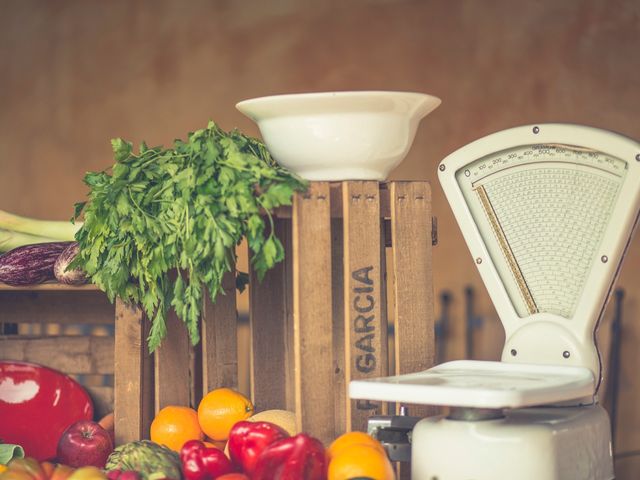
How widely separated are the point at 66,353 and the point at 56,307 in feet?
0.38

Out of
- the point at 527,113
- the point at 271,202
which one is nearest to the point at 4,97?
the point at 527,113

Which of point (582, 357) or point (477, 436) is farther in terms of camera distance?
point (582, 357)

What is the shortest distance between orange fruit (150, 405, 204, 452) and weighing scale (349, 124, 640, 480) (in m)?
0.41

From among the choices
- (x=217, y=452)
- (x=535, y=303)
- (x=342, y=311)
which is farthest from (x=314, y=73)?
(x=217, y=452)

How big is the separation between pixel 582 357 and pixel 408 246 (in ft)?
1.14

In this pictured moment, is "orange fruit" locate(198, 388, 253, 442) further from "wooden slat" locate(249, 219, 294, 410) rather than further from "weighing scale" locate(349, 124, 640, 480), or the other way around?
"weighing scale" locate(349, 124, 640, 480)

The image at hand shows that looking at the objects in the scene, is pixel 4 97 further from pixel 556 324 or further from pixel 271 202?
pixel 556 324

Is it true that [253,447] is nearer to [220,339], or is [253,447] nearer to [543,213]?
[220,339]

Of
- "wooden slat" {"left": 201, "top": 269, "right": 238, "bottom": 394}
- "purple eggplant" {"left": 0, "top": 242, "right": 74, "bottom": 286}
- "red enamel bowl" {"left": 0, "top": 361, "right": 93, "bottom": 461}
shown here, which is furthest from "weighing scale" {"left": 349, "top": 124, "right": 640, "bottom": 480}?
"red enamel bowl" {"left": 0, "top": 361, "right": 93, "bottom": 461}

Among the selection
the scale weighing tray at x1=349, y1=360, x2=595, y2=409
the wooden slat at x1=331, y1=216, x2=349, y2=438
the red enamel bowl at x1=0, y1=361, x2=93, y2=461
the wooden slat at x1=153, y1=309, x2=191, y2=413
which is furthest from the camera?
the red enamel bowl at x1=0, y1=361, x2=93, y2=461

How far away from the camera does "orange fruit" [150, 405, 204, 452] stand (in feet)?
6.03

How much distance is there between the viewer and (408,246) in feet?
5.77

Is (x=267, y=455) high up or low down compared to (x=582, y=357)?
down

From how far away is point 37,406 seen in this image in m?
2.18
